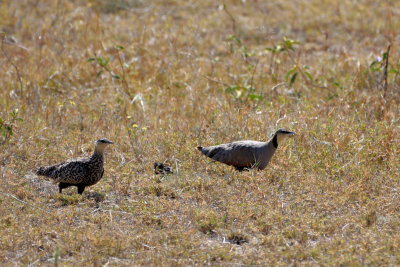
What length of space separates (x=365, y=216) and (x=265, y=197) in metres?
1.10

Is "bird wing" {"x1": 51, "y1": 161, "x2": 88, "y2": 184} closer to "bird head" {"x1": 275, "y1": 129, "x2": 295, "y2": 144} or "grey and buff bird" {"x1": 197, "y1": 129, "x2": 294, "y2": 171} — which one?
"grey and buff bird" {"x1": 197, "y1": 129, "x2": 294, "y2": 171}

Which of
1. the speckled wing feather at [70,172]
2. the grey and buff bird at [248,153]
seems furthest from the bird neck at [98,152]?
the grey and buff bird at [248,153]

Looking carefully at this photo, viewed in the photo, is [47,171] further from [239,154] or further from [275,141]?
[275,141]

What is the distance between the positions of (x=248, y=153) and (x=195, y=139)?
1225 millimetres

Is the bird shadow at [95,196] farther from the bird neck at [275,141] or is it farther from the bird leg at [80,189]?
the bird neck at [275,141]

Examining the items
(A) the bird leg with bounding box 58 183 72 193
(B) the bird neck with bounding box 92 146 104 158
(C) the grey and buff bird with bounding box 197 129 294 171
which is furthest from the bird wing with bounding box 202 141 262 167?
(A) the bird leg with bounding box 58 183 72 193

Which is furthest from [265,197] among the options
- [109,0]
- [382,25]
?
[109,0]

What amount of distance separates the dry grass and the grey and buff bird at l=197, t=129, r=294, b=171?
150 millimetres

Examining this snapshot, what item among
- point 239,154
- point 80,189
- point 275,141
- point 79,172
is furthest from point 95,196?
point 275,141

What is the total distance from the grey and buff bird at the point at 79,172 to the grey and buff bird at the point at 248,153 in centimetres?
146

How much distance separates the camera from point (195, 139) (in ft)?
26.1

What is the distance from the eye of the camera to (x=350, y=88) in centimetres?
946

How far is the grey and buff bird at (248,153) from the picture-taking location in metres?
6.93

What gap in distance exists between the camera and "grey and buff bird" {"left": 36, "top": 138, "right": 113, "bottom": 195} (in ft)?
20.8
